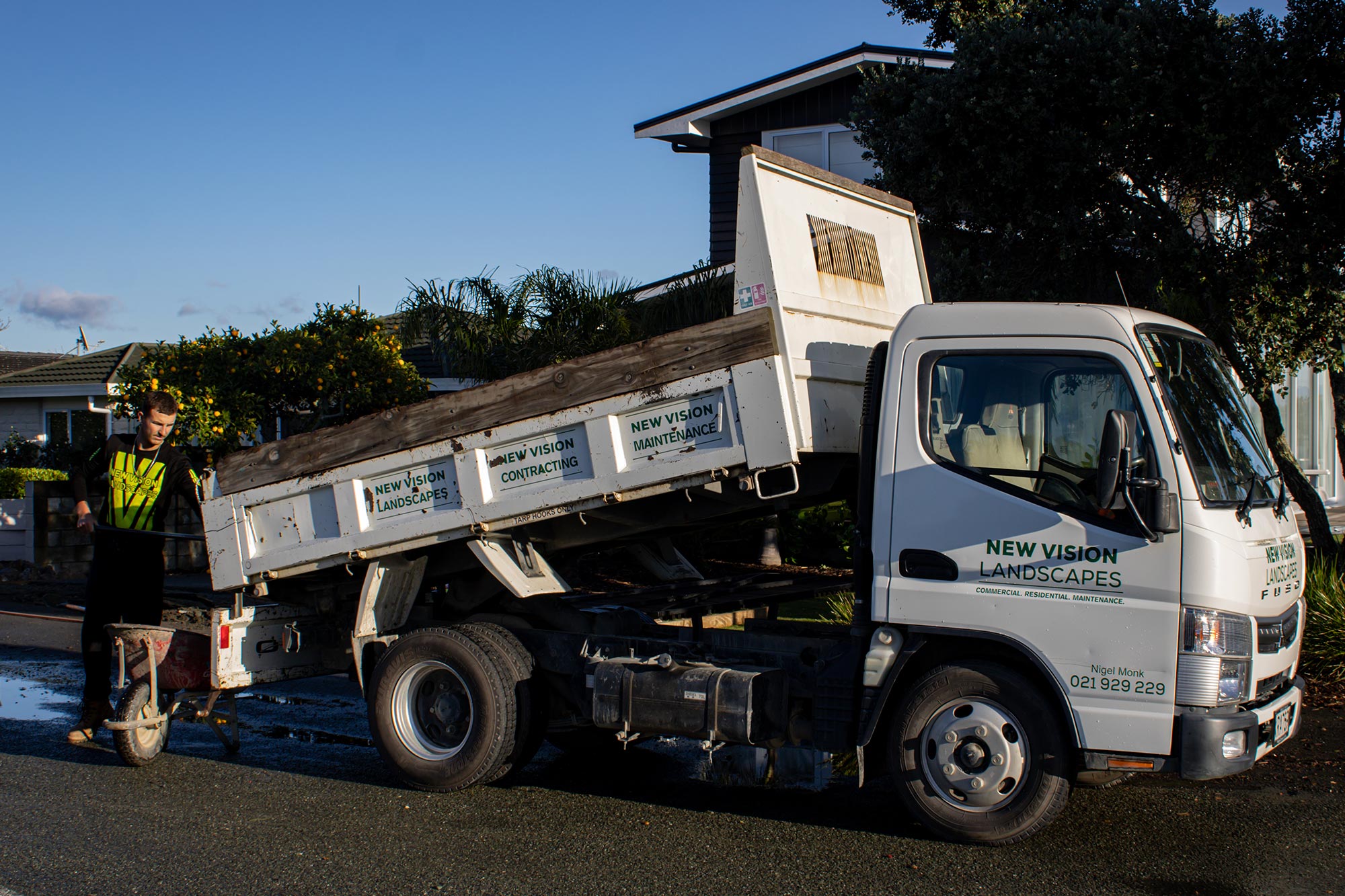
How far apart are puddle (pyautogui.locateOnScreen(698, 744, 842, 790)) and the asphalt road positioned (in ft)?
0.28

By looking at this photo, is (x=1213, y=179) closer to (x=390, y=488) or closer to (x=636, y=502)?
(x=636, y=502)

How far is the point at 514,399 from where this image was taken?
6.01 m

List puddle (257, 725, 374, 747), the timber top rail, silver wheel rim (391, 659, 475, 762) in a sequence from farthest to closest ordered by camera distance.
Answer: puddle (257, 725, 374, 747) → silver wheel rim (391, 659, 475, 762) → the timber top rail

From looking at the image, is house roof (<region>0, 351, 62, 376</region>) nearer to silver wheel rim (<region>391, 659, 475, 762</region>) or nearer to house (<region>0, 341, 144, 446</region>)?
house (<region>0, 341, 144, 446</region>)

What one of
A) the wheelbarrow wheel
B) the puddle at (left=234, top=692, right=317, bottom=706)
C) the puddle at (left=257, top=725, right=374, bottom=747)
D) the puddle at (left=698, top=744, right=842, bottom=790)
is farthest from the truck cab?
the puddle at (left=234, top=692, right=317, bottom=706)

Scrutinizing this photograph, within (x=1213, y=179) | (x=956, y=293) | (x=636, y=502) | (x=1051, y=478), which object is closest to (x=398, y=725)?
(x=636, y=502)

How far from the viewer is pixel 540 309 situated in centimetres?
1333

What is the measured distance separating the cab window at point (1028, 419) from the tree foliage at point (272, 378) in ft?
31.5

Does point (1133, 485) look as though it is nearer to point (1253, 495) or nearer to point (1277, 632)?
point (1253, 495)

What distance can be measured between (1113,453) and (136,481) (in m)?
5.61

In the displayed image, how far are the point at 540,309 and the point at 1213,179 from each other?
708 cm

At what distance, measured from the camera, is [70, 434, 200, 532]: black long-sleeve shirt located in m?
7.09

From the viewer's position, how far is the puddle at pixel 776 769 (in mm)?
6270

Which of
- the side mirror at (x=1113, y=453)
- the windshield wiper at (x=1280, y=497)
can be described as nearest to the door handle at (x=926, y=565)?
the side mirror at (x=1113, y=453)
